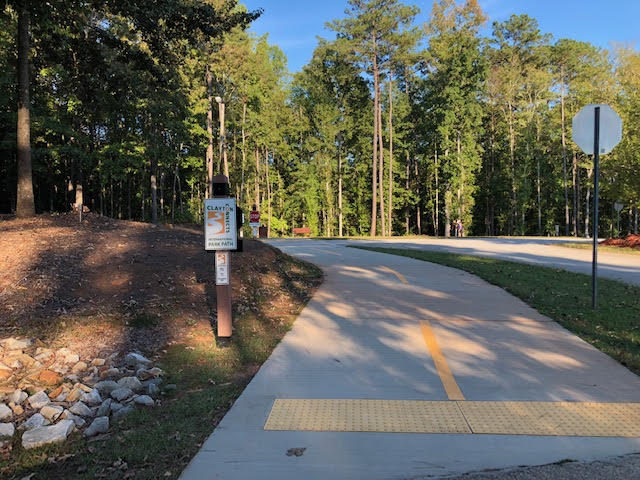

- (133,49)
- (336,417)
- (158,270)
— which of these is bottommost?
(336,417)

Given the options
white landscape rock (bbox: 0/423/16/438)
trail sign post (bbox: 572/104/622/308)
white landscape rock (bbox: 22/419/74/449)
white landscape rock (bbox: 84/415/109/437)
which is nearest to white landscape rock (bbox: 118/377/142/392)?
white landscape rock (bbox: 84/415/109/437)

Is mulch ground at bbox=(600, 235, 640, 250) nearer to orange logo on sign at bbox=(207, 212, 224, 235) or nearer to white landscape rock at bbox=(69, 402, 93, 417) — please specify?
orange logo on sign at bbox=(207, 212, 224, 235)

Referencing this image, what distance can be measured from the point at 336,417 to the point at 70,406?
2.22 meters

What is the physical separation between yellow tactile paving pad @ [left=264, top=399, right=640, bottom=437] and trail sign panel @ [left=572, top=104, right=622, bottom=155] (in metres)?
5.43

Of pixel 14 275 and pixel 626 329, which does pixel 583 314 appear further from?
pixel 14 275

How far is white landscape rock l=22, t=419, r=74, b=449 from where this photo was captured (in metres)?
3.21

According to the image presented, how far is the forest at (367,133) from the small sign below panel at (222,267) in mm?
22416

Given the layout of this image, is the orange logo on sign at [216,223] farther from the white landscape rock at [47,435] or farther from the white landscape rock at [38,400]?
the white landscape rock at [47,435]

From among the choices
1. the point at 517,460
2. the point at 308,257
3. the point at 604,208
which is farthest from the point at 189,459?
the point at 604,208

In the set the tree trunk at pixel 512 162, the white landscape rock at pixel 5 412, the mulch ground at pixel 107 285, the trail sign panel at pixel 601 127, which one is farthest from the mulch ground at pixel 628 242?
the tree trunk at pixel 512 162

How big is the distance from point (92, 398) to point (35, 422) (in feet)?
1.73

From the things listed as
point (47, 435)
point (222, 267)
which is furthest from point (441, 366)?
point (47, 435)

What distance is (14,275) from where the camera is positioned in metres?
6.77

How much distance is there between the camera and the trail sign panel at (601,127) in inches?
310
